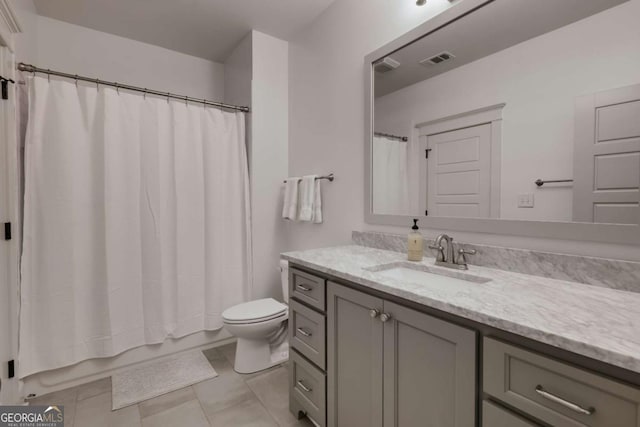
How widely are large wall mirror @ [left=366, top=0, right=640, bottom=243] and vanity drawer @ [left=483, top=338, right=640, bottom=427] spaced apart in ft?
2.07

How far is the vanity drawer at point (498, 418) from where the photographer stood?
0.71m

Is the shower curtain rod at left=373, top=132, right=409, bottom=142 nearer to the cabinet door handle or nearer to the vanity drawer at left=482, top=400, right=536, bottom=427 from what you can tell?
the cabinet door handle

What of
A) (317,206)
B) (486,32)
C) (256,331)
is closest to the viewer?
(486,32)

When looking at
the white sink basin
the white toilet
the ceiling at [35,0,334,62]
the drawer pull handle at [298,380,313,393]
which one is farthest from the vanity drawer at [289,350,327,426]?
the ceiling at [35,0,334,62]

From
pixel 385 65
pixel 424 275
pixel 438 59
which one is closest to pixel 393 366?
pixel 424 275

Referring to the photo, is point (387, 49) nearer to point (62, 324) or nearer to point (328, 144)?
point (328, 144)

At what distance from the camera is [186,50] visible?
2.78 m

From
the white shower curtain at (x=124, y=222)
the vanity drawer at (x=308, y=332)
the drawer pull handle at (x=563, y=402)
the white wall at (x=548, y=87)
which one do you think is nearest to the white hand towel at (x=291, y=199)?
the white shower curtain at (x=124, y=222)

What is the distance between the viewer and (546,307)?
81 cm

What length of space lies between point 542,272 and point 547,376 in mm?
578

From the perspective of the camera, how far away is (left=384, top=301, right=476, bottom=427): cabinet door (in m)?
0.83

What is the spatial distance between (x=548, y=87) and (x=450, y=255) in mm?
751

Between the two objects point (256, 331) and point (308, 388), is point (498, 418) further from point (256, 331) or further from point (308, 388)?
point (256, 331)

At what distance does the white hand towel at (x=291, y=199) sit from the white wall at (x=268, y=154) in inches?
8.1
